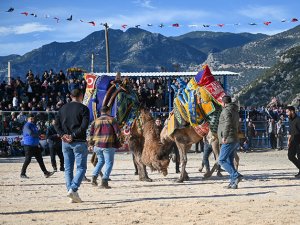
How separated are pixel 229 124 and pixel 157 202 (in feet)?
9.06

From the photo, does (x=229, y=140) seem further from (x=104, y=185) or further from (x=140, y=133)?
(x=104, y=185)

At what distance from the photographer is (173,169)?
1812cm

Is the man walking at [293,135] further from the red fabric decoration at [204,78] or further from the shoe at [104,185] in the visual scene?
the shoe at [104,185]

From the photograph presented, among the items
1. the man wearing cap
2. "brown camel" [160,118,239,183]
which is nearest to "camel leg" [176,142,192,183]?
"brown camel" [160,118,239,183]

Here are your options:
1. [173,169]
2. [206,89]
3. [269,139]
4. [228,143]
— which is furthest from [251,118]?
[228,143]

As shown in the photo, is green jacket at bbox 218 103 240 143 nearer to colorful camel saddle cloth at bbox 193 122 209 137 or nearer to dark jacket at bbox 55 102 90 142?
colorful camel saddle cloth at bbox 193 122 209 137

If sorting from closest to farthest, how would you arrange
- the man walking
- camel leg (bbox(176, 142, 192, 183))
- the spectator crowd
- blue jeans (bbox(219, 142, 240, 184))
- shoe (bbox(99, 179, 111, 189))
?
blue jeans (bbox(219, 142, 240, 184)) < shoe (bbox(99, 179, 111, 189)) < camel leg (bbox(176, 142, 192, 183)) < the man walking < the spectator crowd

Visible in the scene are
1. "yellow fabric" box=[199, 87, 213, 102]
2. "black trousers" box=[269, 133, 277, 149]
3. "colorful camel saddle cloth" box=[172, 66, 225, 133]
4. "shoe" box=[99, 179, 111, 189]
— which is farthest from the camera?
"black trousers" box=[269, 133, 277, 149]

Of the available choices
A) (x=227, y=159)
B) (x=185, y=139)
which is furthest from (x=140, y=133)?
(x=227, y=159)

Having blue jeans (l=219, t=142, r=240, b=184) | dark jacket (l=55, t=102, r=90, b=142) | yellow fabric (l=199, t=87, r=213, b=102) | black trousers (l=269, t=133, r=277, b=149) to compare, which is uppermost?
yellow fabric (l=199, t=87, r=213, b=102)

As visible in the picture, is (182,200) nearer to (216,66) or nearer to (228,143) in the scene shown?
(228,143)

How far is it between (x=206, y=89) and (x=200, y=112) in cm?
59

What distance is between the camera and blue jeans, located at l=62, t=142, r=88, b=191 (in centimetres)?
1052

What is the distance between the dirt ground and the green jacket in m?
1.09
